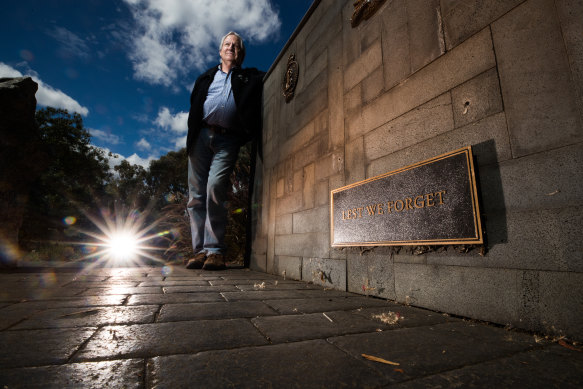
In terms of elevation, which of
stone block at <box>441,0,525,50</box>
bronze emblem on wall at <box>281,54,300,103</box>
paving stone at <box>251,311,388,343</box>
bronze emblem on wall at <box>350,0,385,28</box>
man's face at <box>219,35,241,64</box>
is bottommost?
paving stone at <box>251,311,388,343</box>

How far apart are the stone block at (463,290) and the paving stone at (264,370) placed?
36.8 inches

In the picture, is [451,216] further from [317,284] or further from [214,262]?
[214,262]

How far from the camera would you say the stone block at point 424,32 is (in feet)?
6.17

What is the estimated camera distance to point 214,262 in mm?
4020

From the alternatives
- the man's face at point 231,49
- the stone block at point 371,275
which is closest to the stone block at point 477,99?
the stone block at point 371,275

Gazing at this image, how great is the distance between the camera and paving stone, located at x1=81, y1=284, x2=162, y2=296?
2.06 metres

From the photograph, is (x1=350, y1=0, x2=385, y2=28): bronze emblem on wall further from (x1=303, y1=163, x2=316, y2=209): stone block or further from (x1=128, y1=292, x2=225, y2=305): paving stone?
(x1=128, y1=292, x2=225, y2=305): paving stone

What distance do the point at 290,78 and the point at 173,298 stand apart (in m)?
3.37

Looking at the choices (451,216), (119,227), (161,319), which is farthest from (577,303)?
(119,227)

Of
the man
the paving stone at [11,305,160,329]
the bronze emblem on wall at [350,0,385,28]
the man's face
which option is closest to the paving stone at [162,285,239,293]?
the paving stone at [11,305,160,329]

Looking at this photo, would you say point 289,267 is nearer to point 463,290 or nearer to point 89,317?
point 463,290

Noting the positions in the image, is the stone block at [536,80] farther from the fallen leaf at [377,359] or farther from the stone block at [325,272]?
the stone block at [325,272]

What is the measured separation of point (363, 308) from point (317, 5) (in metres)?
3.71

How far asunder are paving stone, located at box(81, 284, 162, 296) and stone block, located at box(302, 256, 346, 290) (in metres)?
1.47
